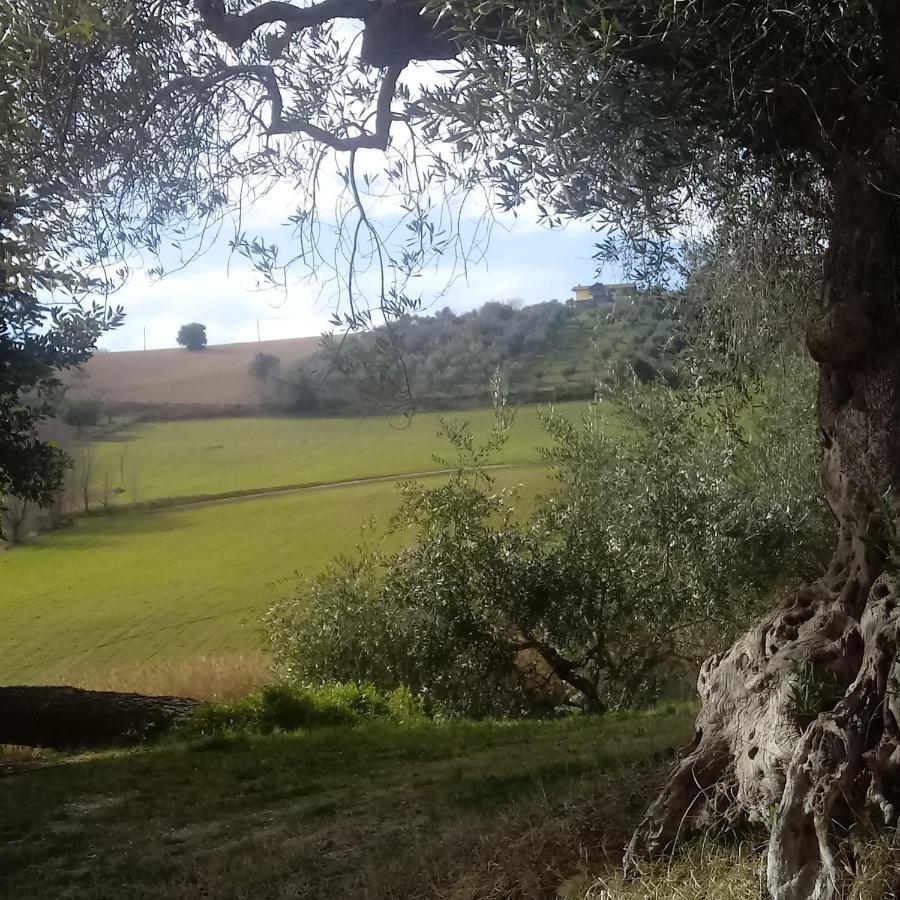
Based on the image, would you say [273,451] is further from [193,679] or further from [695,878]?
[695,878]

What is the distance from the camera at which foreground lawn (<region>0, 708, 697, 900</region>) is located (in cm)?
336

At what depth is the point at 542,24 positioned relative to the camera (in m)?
2.73

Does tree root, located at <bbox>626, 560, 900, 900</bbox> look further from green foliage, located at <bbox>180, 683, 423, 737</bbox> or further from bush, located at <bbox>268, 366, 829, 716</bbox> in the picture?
bush, located at <bbox>268, 366, 829, 716</bbox>

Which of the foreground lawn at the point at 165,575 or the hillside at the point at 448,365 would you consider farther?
the foreground lawn at the point at 165,575

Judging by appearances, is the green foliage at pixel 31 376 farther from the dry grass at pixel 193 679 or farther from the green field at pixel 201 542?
the dry grass at pixel 193 679

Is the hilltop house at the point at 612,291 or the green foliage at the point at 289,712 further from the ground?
Answer: the hilltop house at the point at 612,291

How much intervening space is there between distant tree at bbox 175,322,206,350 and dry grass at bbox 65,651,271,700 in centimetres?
377

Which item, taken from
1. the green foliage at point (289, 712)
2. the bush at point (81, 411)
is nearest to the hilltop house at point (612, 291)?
the green foliage at point (289, 712)

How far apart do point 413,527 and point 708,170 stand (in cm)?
755

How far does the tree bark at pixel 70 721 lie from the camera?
26.4 feet

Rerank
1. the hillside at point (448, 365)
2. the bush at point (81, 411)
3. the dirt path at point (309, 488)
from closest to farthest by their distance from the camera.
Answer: the hillside at point (448, 365) → the bush at point (81, 411) → the dirt path at point (309, 488)

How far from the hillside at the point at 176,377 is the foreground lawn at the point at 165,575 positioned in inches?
70.9

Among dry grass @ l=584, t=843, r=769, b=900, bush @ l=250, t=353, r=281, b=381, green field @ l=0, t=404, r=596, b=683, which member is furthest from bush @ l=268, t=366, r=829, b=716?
dry grass @ l=584, t=843, r=769, b=900

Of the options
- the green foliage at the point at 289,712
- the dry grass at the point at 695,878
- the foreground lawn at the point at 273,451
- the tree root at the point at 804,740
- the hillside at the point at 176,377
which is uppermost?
the hillside at the point at 176,377
